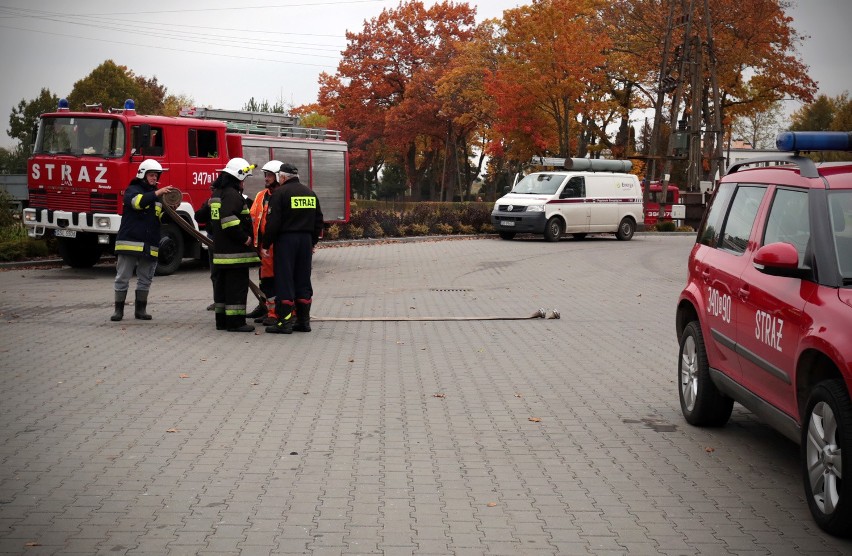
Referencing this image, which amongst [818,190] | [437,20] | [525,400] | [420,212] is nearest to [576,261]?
[420,212]

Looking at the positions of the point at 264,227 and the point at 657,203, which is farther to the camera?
the point at 657,203

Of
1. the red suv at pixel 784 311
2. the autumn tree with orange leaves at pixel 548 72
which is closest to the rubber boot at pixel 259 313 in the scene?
the red suv at pixel 784 311

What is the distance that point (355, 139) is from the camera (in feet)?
226

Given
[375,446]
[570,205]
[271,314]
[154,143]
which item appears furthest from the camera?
[570,205]

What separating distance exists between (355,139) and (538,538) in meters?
64.7

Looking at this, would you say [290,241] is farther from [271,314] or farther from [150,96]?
[150,96]

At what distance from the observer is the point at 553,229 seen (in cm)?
3111

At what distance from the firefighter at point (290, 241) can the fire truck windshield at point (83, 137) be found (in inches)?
320

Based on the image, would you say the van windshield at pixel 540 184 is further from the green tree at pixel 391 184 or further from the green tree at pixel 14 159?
the green tree at pixel 391 184

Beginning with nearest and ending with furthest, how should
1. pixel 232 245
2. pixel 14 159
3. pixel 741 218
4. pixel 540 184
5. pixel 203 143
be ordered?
1. pixel 741 218
2. pixel 232 245
3. pixel 203 143
4. pixel 540 184
5. pixel 14 159

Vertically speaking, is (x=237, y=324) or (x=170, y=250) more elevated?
(x=170, y=250)

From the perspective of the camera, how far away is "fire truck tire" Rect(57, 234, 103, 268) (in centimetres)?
2066

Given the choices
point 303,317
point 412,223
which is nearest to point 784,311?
point 303,317

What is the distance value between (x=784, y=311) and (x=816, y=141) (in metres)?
1.15
